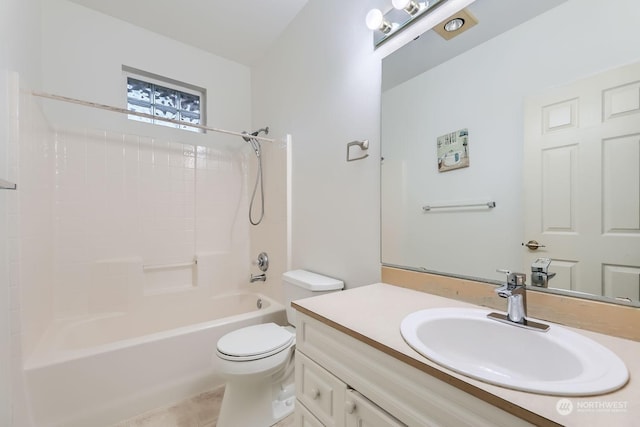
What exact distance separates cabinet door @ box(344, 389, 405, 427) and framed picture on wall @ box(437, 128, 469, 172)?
0.92 meters

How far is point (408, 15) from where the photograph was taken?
1241mm

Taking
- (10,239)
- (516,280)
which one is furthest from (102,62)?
(516,280)

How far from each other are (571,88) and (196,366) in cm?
218

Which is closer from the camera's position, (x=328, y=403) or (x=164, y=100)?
(x=328, y=403)

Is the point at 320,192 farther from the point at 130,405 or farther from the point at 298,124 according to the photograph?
the point at 130,405

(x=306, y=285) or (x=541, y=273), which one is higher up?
(x=541, y=273)

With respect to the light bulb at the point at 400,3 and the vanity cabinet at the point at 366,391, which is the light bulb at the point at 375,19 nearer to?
the light bulb at the point at 400,3

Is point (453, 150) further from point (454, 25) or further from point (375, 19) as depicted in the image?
point (375, 19)

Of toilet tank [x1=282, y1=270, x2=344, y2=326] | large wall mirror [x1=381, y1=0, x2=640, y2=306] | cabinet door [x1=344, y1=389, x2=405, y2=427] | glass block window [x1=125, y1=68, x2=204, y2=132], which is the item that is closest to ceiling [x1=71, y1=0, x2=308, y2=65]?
glass block window [x1=125, y1=68, x2=204, y2=132]

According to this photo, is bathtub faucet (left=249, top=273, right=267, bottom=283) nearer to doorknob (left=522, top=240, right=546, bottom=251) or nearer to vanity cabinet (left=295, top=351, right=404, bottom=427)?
vanity cabinet (left=295, top=351, right=404, bottom=427)

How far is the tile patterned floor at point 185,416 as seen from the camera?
1.39 meters

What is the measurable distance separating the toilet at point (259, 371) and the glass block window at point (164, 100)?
1666 mm

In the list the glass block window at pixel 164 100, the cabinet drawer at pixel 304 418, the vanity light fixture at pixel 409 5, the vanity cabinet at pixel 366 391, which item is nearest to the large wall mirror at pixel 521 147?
the vanity light fixture at pixel 409 5
